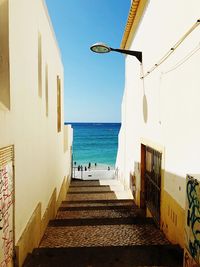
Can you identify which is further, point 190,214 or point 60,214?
point 60,214

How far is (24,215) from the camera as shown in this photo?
481 centimetres

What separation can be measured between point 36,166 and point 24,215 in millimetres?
1457

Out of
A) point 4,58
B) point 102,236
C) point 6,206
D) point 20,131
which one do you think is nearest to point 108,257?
point 102,236

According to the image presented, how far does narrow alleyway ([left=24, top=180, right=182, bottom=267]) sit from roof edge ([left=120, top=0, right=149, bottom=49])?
6591mm

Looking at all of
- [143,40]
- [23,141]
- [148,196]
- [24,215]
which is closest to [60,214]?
[148,196]

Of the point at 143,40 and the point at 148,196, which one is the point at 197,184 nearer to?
the point at 148,196

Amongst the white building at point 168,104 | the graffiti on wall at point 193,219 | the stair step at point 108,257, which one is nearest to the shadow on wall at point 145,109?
the white building at point 168,104

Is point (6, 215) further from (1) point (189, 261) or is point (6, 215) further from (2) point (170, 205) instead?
(2) point (170, 205)

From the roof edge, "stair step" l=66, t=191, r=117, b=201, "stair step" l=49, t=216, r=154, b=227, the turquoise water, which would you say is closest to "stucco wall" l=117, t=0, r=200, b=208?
the roof edge

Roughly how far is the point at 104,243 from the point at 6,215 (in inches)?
117

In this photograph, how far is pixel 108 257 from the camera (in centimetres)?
462

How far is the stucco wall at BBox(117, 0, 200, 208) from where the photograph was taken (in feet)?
15.0

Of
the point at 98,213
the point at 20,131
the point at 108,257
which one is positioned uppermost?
the point at 20,131

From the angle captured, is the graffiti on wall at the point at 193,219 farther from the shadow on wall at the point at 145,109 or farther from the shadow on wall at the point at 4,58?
the shadow on wall at the point at 145,109
